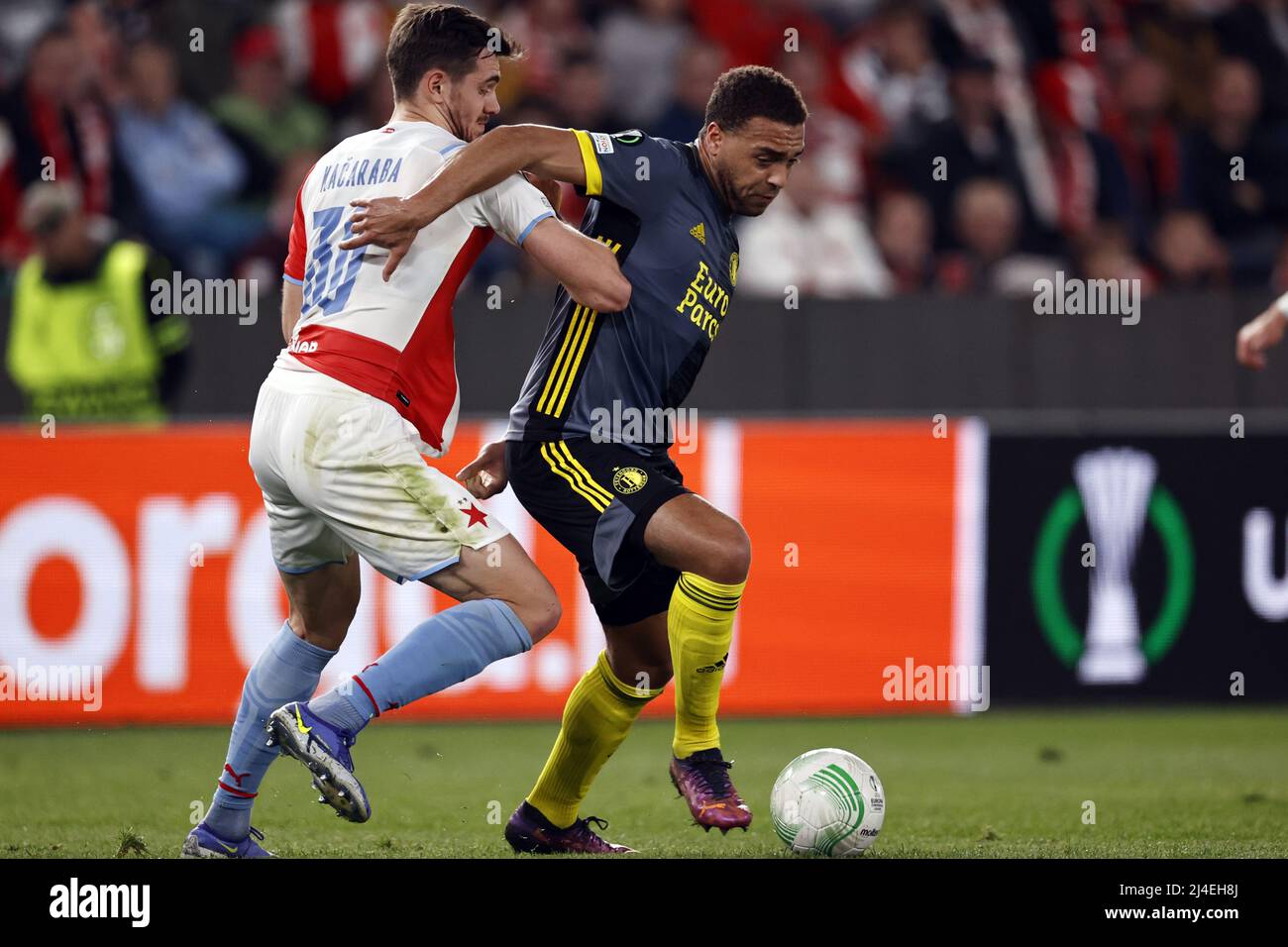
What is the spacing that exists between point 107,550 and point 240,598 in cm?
62

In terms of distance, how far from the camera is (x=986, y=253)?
1102cm

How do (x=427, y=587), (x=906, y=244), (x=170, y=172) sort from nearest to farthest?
(x=427, y=587) < (x=170, y=172) < (x=906, y=244)

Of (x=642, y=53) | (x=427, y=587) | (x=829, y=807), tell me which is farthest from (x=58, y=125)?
(x=829, y=807)

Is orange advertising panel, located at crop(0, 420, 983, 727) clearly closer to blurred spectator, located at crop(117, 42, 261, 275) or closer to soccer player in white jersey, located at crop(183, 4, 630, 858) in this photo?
blurred spectator, located at crop(117, 42, 261, 275)

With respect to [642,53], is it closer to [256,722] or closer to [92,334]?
[92,334]

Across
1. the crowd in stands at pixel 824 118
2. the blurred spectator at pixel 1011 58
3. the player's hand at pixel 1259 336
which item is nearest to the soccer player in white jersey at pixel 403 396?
the player's hand at pixel 1259 336

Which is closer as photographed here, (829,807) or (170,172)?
(829,807)

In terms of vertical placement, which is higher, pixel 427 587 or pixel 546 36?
pixel 546 36

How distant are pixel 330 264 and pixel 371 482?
58 centimetres

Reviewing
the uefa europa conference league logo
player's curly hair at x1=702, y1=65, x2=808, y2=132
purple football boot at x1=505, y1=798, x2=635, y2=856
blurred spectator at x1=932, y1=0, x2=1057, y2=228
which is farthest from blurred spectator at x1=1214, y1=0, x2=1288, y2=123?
purple football boot at x1=505, y1=798, x2=635, y2=856

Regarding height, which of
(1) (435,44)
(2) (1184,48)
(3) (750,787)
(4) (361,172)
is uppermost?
(2) (1184,48)

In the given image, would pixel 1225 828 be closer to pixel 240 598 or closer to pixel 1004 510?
pixel 1004 510

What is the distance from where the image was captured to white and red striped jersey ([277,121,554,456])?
4.57 metres
